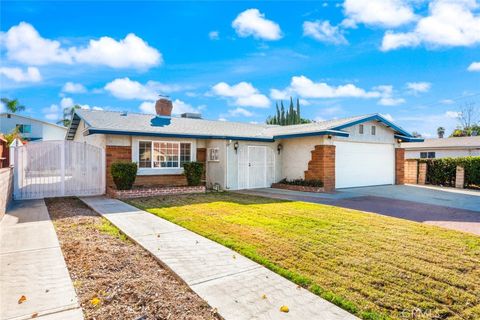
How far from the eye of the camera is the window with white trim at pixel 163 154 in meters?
12.7

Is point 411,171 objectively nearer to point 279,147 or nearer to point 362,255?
point 279,147

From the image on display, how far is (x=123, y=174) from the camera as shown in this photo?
36.4 feet

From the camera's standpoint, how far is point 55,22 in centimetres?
1044

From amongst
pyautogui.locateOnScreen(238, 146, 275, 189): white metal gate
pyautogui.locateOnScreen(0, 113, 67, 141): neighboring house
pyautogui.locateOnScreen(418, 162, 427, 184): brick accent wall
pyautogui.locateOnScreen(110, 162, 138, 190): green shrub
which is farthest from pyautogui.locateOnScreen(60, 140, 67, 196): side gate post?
pyautogui.locateOnScreen(0, 113, 67, 141): neighboring house

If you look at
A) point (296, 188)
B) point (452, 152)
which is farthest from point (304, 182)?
point (452, 152)

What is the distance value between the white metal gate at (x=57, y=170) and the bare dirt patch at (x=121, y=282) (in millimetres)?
6243

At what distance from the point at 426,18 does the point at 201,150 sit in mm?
11779

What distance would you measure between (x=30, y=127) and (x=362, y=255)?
3921 centimetres

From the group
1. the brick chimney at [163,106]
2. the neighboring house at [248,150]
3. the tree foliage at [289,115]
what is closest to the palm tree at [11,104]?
the neighboring house at [248,150]

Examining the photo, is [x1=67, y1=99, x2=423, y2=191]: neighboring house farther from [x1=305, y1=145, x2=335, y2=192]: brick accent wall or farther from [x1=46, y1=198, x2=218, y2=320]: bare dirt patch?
[x1=46, y1=198, x2=218, y2=320]: bare dirt patch

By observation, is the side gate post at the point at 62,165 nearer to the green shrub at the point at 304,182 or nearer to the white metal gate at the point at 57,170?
the white metal gate at the point at 57,170

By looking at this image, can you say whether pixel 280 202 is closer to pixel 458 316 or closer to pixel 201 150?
pixel 201 150

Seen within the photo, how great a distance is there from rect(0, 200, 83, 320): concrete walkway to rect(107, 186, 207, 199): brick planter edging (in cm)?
449

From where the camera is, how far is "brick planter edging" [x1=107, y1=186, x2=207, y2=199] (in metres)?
11.1
